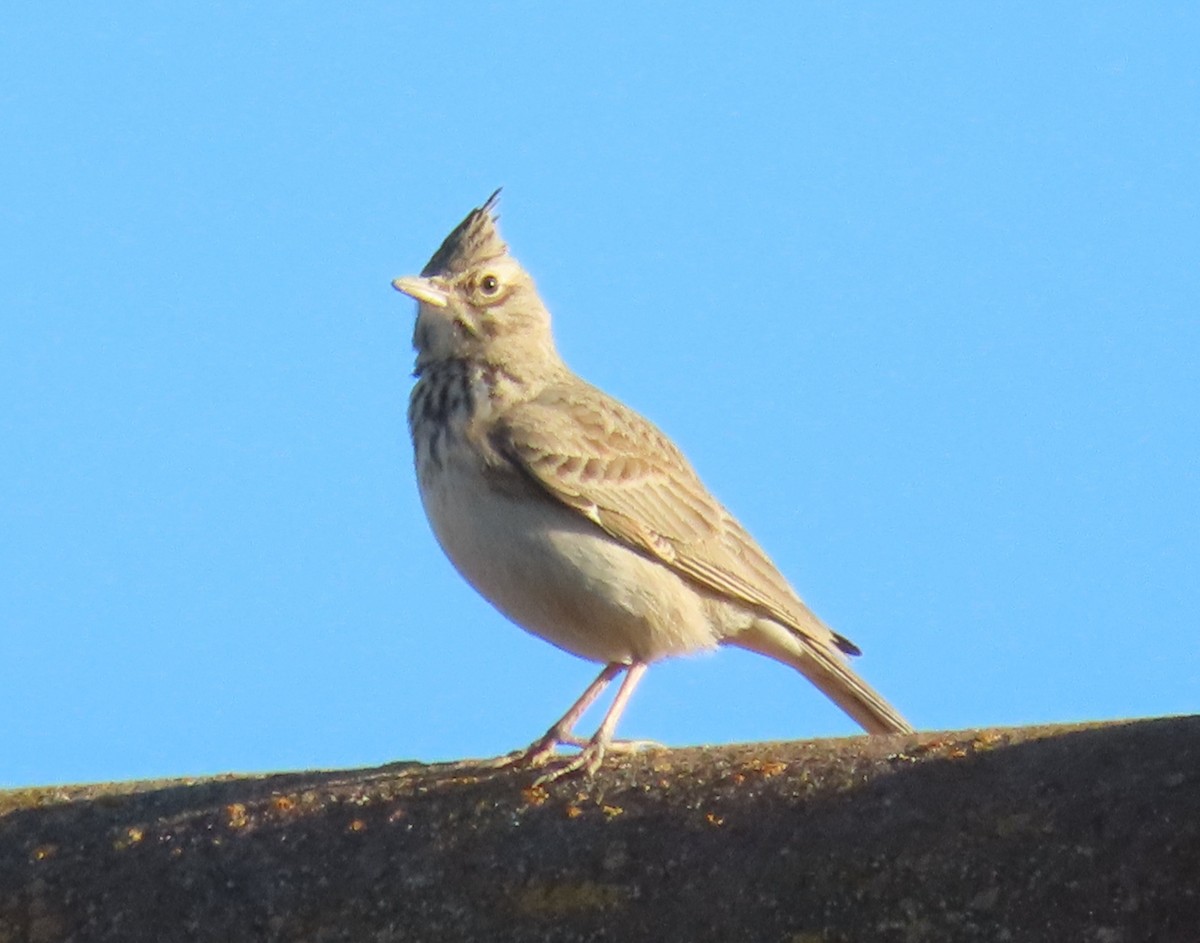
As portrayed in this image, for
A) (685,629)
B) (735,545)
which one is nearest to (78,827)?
(685,629)

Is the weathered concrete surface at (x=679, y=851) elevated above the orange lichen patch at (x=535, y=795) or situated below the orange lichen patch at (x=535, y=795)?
below

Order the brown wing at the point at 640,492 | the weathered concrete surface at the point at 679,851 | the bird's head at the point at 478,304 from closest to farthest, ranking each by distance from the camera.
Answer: the weathered concrete surface at the point at 679,851, the brown wing at the point at 640,492, the bird's head at the point at 478,304

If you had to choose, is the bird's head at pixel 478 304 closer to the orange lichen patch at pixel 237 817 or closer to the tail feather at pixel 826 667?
the tail feather at pixel 826 667

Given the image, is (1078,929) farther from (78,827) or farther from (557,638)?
(557,638)

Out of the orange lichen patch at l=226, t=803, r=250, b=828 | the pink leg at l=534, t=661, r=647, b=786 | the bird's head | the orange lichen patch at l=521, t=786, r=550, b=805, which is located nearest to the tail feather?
the pink leg at l=534, t=661, r=647, b=786

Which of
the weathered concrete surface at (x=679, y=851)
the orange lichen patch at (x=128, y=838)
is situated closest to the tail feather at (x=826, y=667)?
the weathered concrete surface at (x=679, y=851)

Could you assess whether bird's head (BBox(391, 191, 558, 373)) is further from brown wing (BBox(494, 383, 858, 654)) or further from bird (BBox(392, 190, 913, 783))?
brown wing (BBox(494, 383, 858, 654))
